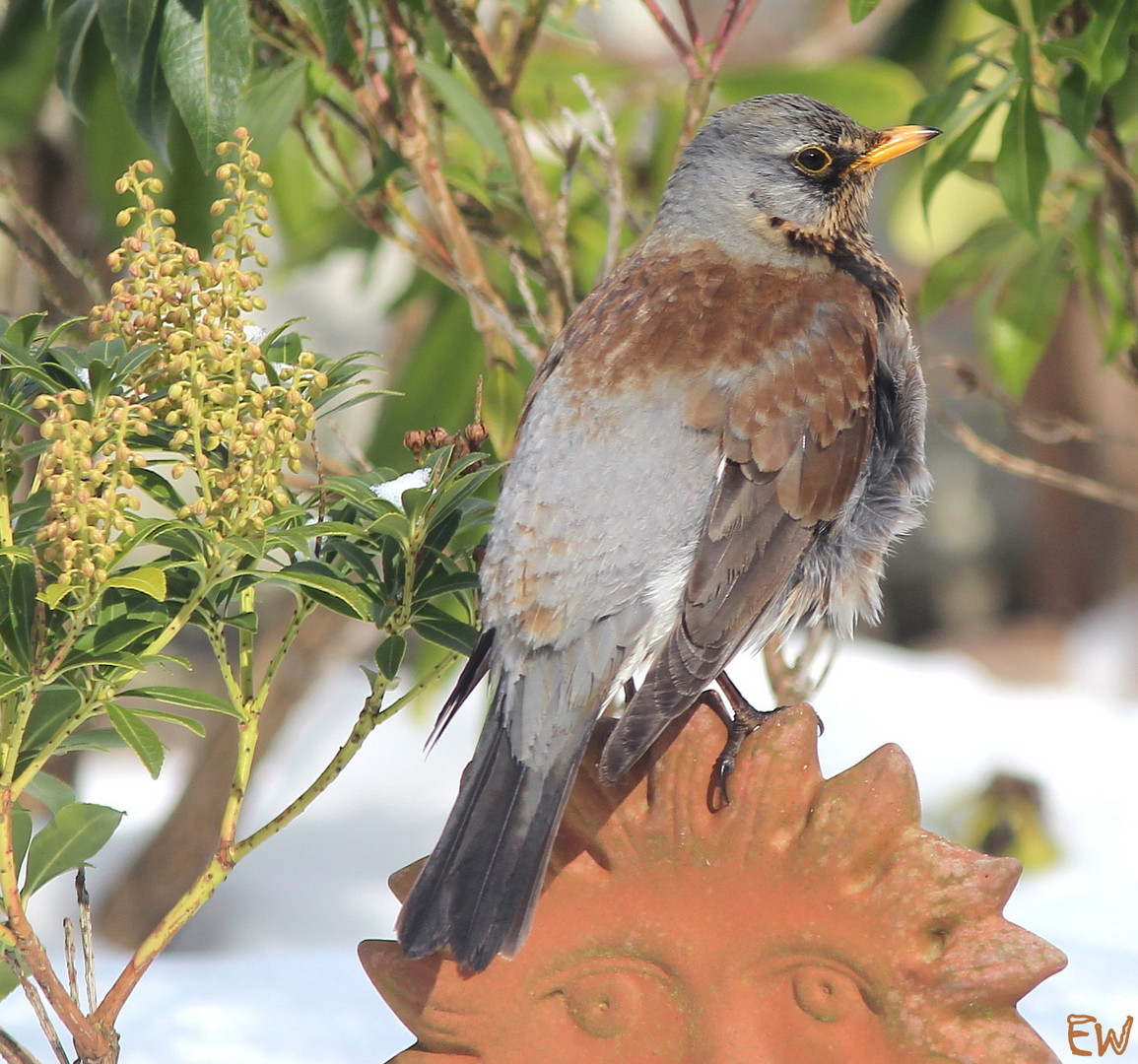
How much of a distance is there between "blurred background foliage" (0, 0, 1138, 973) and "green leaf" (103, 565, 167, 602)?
49cm

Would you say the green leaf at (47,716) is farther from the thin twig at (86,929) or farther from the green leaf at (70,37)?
the green leaf at (70,37)

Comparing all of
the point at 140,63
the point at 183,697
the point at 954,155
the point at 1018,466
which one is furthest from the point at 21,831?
the point at 1018,466

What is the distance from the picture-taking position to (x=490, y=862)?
140 centimetres

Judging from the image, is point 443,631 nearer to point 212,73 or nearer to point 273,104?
point 212,73

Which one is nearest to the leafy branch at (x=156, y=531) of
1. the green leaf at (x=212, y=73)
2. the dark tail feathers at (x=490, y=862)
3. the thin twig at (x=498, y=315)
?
the dark tail feathers at (x=490, y=862)

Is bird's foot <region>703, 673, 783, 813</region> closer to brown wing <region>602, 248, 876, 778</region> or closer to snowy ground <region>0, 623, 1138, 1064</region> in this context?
brown wing <region>602, 248, 876, 778</region>

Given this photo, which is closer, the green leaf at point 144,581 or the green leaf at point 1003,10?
the green leaf at point 144,581

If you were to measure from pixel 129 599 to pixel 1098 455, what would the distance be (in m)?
6.73

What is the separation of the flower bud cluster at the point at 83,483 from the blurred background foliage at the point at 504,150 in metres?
0.49

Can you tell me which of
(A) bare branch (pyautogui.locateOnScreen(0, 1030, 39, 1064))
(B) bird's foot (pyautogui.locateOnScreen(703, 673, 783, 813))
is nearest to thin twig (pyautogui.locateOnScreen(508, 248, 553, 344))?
(B) bird's foot (pyautogui.locateOnScreen(703, 673, 783, 813))

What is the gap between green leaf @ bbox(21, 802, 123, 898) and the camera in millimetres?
1432

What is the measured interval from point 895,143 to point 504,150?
2.01 ft

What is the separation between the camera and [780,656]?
2.33 metres

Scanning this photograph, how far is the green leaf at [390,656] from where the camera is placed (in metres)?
1.40
